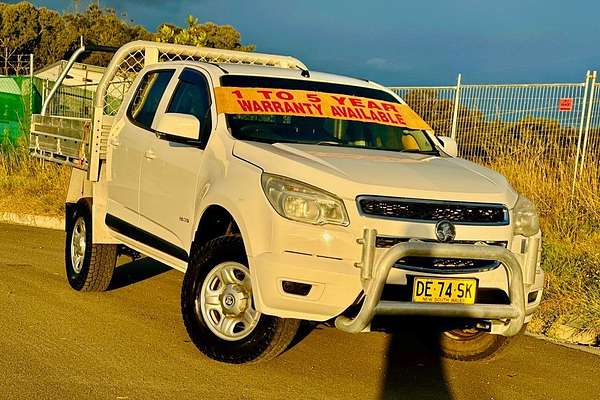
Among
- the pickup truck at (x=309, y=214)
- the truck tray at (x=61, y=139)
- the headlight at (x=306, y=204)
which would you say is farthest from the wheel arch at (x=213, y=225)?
the truck tray at (x=61, y=139)

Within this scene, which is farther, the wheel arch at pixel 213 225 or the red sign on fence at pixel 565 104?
the red sign on fence at pixel 565 104

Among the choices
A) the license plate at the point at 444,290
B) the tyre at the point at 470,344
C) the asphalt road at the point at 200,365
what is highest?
the license plate at the point at 444,290

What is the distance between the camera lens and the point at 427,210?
17.1 feet

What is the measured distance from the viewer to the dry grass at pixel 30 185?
13.5m

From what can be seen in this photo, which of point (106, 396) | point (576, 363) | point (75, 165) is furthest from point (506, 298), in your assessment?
point (75, 165)

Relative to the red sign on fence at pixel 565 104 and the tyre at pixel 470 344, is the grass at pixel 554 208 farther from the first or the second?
the tyre at pixel 470 344

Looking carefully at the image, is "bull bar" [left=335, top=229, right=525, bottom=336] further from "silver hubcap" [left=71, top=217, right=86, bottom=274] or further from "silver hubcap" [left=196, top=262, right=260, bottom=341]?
"silver hubcap" [left=71, top=217, right=86, bottom=274]

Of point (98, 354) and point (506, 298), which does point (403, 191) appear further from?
point (98, 354)

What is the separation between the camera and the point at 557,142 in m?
12.6

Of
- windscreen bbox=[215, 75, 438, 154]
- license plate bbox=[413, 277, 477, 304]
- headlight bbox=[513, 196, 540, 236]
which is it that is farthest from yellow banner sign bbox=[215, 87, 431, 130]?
license plate bbox=[413, 277, 477, 304]

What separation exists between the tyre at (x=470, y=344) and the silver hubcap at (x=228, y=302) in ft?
4.94

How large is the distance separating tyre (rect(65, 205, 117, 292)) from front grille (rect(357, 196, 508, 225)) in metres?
3.34

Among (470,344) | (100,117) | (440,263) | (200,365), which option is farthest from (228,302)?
(100,117)

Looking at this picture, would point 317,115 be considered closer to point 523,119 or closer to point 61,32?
point 523,119
